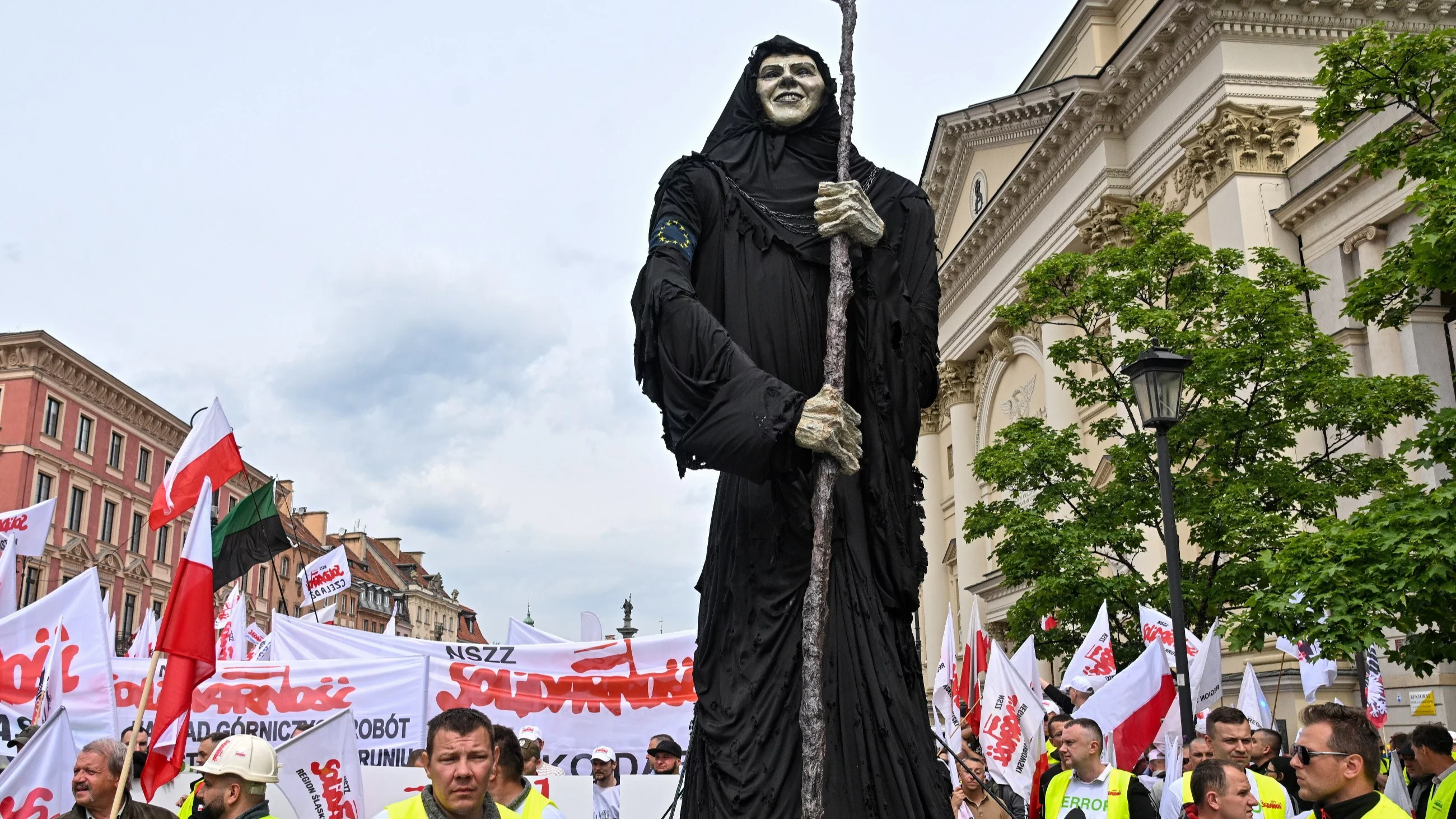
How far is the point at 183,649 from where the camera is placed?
634cm

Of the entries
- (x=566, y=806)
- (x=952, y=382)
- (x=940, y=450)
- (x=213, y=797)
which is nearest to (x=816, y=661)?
(x=213, y=797)

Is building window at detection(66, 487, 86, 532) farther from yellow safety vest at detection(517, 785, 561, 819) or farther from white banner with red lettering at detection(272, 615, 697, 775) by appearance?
yellow safety vest at detection(517, 785, 561, 819)

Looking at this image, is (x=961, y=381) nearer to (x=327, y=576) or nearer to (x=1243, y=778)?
(x=327, y=576)

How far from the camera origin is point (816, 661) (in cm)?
279

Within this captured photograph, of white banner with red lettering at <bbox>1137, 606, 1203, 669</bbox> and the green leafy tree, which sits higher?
the green leafy tree

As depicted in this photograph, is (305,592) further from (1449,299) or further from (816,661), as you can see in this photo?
(816,661)

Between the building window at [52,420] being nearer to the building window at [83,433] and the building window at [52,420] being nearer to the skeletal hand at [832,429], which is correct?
the building window at [83,433]

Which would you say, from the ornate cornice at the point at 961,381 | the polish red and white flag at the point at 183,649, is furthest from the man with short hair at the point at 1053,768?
the ornate cornice at the point at 961,381

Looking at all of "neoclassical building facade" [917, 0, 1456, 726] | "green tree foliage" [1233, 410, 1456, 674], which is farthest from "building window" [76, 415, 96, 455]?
"green tree foliage" [1233, 410, 1456, 674]

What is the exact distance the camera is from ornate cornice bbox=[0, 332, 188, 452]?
48.8m

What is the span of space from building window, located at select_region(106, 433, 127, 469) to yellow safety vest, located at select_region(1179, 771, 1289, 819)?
56.4m

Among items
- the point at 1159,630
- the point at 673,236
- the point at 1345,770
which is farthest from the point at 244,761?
the point at 1159,630

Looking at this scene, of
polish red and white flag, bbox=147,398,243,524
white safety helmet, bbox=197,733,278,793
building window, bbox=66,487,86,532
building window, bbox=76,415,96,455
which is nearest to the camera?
white safety helmet, bbox=197,733,278,793

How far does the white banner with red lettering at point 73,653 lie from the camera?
9836mm
